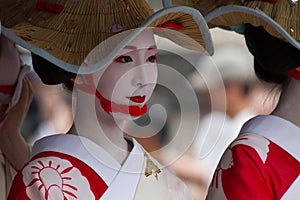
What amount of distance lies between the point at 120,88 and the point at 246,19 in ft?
1.01

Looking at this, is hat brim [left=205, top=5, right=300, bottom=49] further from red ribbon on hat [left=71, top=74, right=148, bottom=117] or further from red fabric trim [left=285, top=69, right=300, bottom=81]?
red ribbon on hat [left=71, top=74, right=148, bottom=117]

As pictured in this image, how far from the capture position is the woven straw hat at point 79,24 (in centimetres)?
127

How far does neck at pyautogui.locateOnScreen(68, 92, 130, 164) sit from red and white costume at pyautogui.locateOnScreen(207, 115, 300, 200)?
23 cm

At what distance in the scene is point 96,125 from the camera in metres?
1.40

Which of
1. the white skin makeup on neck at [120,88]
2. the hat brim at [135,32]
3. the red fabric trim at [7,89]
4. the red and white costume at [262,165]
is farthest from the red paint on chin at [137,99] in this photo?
the red fabric trim at [7,89]

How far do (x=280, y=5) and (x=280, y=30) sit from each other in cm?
7

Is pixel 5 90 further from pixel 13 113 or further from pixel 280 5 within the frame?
pixel 280 5

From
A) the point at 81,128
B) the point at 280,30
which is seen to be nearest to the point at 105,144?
the point at 81,128

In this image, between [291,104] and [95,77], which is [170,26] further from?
[291,104]

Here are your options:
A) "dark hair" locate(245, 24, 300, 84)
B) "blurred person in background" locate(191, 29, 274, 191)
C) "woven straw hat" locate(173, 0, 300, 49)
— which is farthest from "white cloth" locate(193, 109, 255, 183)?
"woven straw hat" locate(173, 0, 300, 49)

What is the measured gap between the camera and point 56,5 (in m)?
1.33

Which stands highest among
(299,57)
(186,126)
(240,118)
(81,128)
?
(299,57)

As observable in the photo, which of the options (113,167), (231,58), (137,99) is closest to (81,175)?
(113,167)

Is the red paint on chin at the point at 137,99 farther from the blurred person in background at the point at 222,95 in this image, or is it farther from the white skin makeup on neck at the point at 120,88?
the blurred person in background at the point at 222,95
